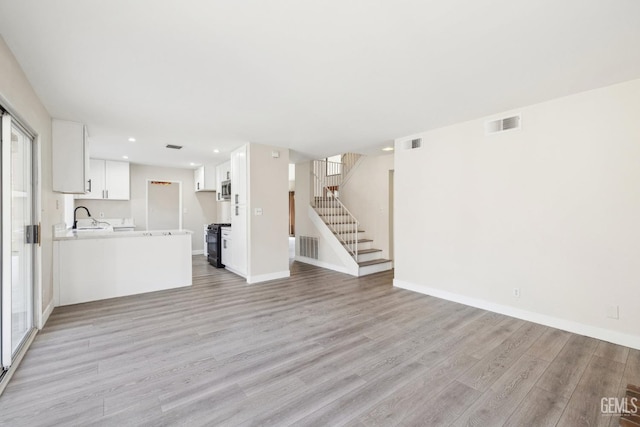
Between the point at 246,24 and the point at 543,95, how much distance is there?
3154 millimetres

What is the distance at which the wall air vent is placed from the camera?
3.37 m

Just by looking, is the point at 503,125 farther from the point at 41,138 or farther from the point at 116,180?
the point at 116,180

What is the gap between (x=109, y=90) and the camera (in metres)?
2.86

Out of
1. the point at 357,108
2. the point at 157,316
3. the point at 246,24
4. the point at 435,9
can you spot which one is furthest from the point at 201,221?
the point at 435,9

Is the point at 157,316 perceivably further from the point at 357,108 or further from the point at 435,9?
the point at 435,9

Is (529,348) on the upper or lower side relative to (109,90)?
lower

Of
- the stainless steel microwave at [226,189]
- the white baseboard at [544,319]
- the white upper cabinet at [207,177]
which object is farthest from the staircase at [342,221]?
the white upper cabinet at [207,177]

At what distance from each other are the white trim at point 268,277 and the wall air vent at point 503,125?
4.11 metres

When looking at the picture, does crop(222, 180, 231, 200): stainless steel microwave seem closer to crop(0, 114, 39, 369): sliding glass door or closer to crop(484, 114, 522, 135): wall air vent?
crop(0, 114, 39, 369): sliding glass door

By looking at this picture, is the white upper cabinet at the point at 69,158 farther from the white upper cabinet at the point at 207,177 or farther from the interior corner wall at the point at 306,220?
the interior corner wall at the point at 306,220

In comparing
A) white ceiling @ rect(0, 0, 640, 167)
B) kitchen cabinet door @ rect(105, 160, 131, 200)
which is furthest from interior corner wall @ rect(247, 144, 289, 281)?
kitchen cabinet door @ rect(105, 160, 131, 200)

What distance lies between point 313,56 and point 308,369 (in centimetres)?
257

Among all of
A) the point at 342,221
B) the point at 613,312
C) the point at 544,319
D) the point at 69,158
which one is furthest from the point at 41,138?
the point at 613,312

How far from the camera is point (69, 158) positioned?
381cm
